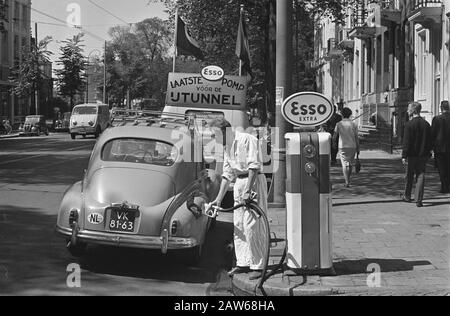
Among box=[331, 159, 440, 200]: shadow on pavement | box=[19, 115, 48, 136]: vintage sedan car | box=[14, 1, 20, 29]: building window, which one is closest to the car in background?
box=[19, 115, 48, 136]: vintage sedan car

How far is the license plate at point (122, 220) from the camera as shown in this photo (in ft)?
23.5

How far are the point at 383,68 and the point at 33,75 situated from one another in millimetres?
34447

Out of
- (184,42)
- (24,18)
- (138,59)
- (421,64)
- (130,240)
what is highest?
(24,18)

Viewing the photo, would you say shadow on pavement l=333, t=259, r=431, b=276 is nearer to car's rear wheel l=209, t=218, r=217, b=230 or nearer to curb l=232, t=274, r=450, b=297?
curb l=232, t=274, r=450, b=297

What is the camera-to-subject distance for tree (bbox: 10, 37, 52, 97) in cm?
5550

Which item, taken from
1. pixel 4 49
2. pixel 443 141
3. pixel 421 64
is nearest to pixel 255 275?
pixel 443 141

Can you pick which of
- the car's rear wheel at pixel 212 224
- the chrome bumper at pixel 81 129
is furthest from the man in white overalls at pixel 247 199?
the chrome bumper at pixel 81 129

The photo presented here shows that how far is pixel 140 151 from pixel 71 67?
56.1 m

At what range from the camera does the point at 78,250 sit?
7.82 m

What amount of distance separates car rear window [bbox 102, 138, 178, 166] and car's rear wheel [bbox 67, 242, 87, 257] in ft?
3.94

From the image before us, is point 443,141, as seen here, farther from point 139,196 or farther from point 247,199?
point 139,196

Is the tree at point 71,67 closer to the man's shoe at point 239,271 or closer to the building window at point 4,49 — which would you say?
the building window at point 4,49

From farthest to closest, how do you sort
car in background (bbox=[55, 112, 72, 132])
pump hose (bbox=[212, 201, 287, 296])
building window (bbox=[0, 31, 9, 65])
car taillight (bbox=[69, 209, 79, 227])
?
building window (bbox=[0, 31, 9, 65]) < car in background (bbox=[55, 112, 72, 132]) < car taillight (bbox=[69, 209, 79, 227]) < pump hose (bbox=[212, 201, 287, 296])

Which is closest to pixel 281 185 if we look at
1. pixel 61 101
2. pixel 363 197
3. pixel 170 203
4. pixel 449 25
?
pixel 363 197
